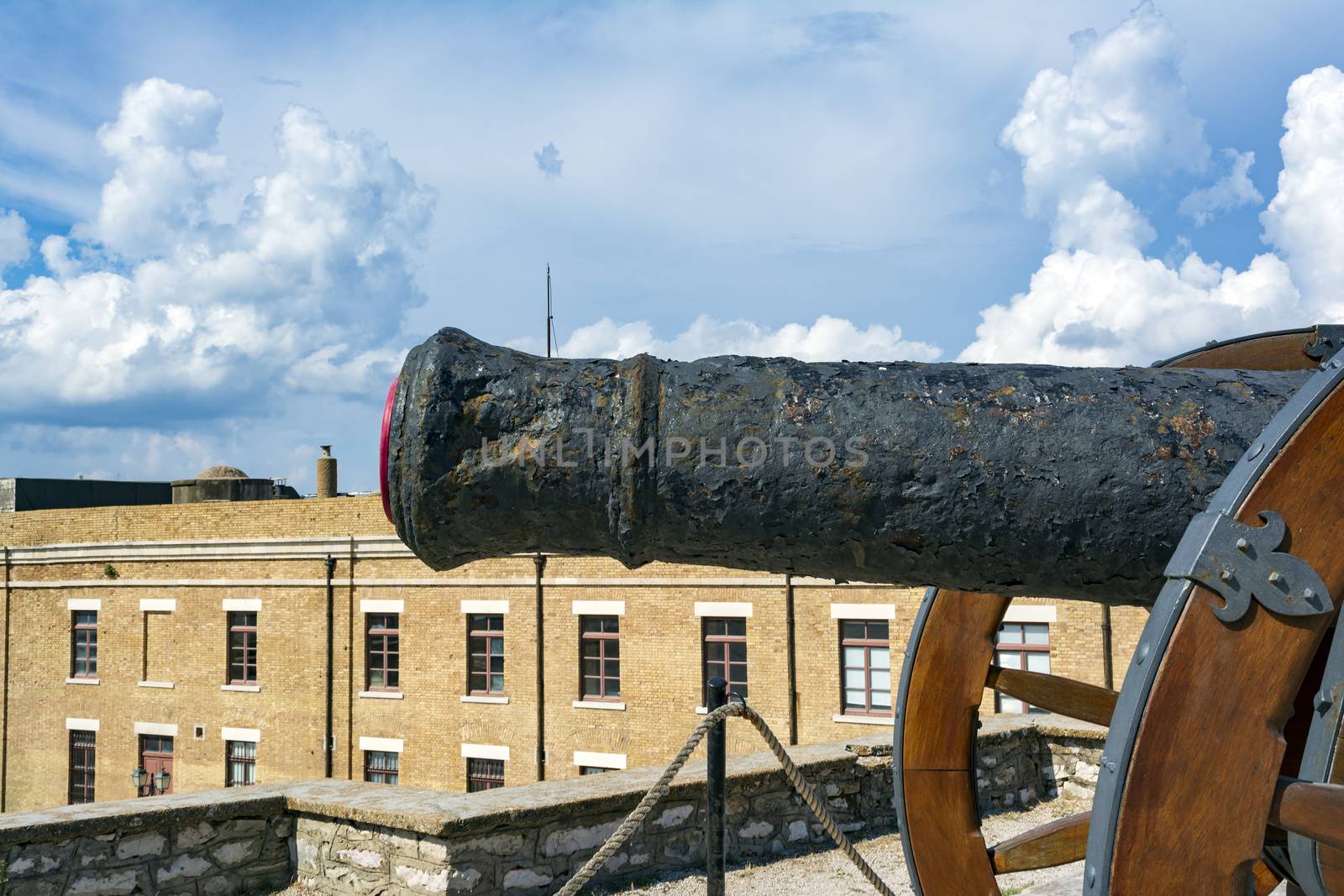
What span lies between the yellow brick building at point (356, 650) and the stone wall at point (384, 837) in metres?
13.1

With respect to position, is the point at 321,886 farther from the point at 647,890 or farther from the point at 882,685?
the point at 882,685

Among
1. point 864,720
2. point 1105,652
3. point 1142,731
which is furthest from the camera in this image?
point 864,720

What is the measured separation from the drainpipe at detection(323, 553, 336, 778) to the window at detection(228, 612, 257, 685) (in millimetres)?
2145

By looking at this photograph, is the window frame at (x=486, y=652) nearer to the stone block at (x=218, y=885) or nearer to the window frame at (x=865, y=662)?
the window frame at (x=865, y=662)

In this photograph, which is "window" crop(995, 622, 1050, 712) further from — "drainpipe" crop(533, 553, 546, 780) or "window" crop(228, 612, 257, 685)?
"window" crop(228, 612, 257, 685)

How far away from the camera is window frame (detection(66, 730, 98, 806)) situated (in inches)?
1070

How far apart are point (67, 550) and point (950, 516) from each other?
2943 centimetres

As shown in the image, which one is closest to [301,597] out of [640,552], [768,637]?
[768,637]

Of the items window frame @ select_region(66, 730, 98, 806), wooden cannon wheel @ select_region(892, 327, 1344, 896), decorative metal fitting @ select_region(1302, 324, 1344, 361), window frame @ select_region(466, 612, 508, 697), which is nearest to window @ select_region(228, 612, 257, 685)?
window frame @ select_region(66, 730, 98, 806)

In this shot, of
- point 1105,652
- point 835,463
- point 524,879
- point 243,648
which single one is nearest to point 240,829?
point 524,879

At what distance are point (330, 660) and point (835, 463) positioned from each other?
2344 centimetres

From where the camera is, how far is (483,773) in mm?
22766

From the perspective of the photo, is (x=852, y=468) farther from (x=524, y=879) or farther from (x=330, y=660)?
(x=330, y=660)

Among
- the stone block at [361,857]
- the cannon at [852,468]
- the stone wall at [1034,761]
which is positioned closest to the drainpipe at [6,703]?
the stone block at [361,857]
